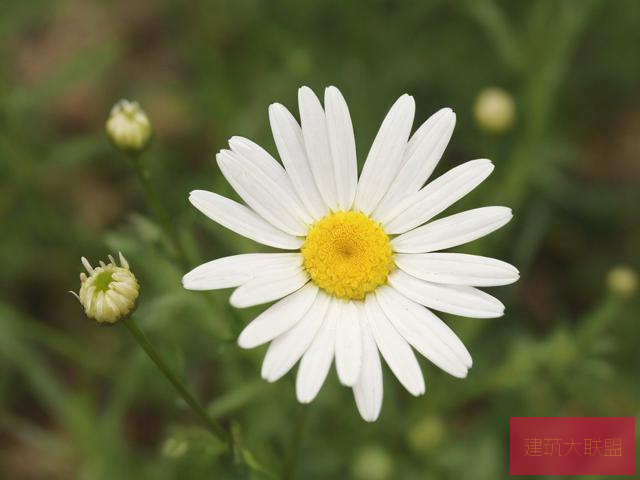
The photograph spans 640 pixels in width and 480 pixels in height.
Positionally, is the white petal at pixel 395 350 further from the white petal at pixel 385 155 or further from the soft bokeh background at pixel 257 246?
the soft bokeh background at pixel 257 246

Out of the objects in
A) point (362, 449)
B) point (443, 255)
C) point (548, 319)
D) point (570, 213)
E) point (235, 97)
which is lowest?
point (362, 449)

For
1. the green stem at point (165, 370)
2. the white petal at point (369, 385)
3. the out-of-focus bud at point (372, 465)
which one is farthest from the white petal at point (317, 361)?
the out-of-focus bud at point (372, 465)

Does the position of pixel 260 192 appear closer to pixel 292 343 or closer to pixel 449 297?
pixel 292 343

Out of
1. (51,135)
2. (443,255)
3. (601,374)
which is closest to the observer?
(443,255)

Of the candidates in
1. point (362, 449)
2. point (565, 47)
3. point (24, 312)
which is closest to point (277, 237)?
point (362, 449)

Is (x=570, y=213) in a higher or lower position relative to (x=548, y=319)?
higher

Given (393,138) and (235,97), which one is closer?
(393,138)

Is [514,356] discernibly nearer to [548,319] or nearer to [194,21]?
[548,319]
